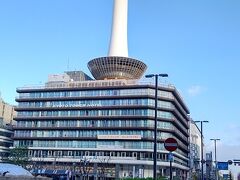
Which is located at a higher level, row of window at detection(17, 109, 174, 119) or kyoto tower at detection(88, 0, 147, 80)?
kyoto tower at detection(88, 0, 147, 80)

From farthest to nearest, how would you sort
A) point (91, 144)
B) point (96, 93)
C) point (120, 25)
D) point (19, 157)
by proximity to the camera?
1. point (120, 25)
2. point (96, 93)
3. point (91, 144)
4. point (19, 157)

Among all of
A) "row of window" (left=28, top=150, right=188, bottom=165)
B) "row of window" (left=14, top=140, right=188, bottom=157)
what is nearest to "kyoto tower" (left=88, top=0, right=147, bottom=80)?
"row of window" (left=14, top=140, right=188, bottom=157)

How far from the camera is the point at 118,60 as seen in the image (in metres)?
130

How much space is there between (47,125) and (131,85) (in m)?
30.0

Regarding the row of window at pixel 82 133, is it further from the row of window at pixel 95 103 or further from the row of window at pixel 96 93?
the row of window at pixel 96 93

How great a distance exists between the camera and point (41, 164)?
122188 mm

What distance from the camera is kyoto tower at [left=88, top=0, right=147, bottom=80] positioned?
130000 millimetres

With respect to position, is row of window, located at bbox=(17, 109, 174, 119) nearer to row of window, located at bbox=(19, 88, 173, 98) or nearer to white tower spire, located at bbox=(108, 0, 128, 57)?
row of window, located at bbox=(19, 88, 173, 98)

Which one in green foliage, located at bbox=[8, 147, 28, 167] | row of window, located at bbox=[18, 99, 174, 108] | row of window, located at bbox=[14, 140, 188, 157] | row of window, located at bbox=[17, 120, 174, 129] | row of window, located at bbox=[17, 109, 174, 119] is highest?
row of window, located at bbox=[18, 99, 174, 108]

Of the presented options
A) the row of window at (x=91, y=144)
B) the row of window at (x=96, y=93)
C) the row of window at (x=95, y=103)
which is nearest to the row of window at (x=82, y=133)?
the row of window at (x=91, y=144)

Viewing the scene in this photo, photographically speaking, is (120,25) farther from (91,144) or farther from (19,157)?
(19,157)

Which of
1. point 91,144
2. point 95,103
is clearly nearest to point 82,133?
point 91,144

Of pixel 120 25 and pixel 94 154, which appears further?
pixel 120 25

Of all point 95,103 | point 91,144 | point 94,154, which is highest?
point 95,103
